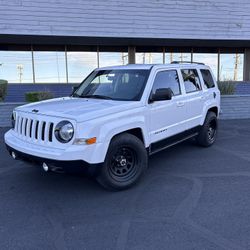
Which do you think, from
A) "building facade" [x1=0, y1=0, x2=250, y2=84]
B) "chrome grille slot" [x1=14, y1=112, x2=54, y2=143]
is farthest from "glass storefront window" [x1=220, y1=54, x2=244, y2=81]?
"chrome grille slot" [x1=14, y1=112, x2=54, y2=143]

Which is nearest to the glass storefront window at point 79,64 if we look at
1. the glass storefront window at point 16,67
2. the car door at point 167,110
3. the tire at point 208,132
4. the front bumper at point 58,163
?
the glass storefront window at point 16,67

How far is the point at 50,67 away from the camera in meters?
13.2

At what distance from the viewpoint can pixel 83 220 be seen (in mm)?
3242

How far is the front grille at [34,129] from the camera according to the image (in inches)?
139

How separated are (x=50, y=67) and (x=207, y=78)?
903 centimetres

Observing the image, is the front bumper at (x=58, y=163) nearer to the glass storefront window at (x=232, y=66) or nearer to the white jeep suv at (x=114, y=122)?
the white jeep suv at (x=114, y=122)

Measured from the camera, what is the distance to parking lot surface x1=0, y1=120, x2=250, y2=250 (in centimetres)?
285

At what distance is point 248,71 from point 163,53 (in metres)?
4.99

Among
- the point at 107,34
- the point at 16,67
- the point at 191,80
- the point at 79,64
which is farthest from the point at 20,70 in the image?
the point at 191,80

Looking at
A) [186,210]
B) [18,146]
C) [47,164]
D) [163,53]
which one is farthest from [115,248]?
[163,53]

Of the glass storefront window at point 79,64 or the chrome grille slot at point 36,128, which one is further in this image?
the glass storefront window at point 79,64

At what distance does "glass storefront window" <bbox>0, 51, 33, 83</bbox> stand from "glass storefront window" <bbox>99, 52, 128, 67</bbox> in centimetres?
340

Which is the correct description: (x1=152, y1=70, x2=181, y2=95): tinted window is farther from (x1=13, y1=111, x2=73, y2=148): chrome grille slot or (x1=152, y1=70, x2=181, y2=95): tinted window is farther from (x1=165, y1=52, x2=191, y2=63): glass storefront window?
(x1=165, y1=52, x2=191, y2=63): glass storefront window

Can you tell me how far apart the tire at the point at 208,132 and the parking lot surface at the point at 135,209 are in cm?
95
